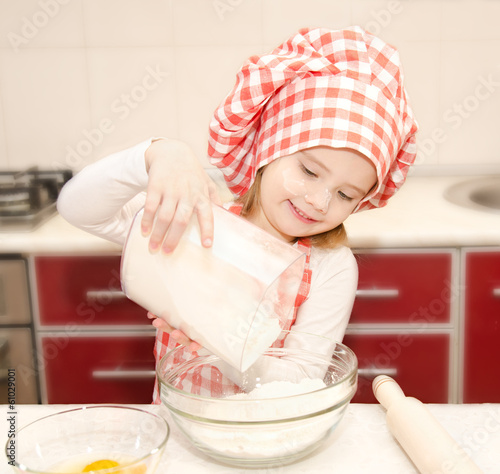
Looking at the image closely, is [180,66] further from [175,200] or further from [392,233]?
[175,200]

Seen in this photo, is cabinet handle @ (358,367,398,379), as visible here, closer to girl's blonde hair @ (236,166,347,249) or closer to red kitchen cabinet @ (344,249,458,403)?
red kitchen cabinet @ (344,249,458,403)

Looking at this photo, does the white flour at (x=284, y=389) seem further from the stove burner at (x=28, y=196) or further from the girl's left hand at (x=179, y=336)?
the stove burner at (x=28, y=196)

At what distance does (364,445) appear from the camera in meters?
0.65

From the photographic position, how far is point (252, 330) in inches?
24.2

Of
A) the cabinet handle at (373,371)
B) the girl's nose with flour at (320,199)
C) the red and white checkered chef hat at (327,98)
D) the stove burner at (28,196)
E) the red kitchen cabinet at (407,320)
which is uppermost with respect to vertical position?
the red and white checkered chef hat at (327,98)

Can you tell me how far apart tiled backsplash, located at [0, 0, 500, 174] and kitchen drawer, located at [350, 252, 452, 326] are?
0.60 meters

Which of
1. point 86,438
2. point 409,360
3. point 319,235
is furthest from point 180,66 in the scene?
point 86,438

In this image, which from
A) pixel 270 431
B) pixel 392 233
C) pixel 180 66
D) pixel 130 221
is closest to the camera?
pixel 270 431

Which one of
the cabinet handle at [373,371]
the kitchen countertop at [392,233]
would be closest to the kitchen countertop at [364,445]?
the kitchen countertop at [392,233]

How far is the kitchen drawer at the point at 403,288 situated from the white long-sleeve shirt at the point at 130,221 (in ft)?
1.28

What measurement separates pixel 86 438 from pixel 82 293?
0.99m

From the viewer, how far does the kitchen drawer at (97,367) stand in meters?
1.60

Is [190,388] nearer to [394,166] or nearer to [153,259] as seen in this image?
[153,259]

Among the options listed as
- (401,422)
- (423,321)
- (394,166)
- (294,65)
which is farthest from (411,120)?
(423,321)
